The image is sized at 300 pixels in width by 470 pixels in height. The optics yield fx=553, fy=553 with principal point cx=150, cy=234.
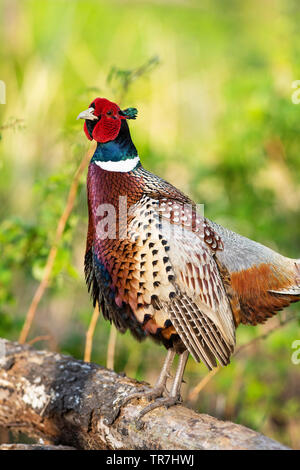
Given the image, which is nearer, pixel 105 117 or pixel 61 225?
pixel 105 117

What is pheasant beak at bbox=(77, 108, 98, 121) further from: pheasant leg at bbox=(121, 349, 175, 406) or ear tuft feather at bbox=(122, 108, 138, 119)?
pheasant leg at bbox=(121, 349, 175, 406)

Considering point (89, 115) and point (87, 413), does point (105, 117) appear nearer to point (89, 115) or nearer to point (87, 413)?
point (89, 115)

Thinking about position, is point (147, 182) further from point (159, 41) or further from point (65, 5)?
point (65, 5)

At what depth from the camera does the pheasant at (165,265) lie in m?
2.82

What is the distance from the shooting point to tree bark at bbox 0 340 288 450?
8.29 ft

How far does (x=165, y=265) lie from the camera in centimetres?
280

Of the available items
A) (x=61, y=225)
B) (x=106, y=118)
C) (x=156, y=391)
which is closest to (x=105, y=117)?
(x=106, y=118)

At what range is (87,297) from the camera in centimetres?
644

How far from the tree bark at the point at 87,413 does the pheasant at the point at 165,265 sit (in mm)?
Result: 146

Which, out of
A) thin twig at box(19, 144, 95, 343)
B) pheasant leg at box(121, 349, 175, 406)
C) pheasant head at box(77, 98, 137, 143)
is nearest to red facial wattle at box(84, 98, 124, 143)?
pheasant head at box(77, 98, 137, 143)

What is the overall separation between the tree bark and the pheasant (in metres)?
0.15

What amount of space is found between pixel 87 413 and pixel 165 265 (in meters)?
0.92
